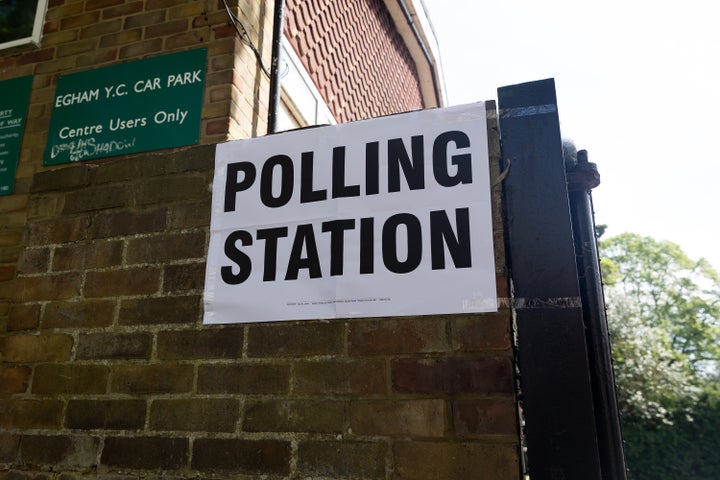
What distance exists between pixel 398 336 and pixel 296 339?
355mm

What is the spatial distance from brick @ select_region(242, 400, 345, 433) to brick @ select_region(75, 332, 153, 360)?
1.61 ft

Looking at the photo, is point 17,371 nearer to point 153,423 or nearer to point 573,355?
point 153,423

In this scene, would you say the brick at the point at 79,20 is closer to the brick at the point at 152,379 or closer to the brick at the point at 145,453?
the brick at the point at 152,379

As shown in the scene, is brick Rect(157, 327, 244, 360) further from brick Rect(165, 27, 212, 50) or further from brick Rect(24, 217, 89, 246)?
brick Rect(165, 27, 212, 50)

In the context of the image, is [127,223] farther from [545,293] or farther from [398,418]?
[545,293]

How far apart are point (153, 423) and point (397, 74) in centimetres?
538

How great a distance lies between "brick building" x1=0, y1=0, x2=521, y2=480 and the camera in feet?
5.57

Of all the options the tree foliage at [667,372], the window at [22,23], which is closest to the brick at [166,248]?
the window at [22,23]

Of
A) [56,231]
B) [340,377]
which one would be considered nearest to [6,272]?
[56,231]

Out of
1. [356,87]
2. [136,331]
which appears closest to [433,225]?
[136,331]

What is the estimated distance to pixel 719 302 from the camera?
86.9 ft

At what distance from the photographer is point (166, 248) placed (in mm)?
2152

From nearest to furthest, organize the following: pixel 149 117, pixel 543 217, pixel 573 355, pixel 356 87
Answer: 1. pixel 573 355
2. pixel 543 217
3. pixel 149 117
4. pixel 356 87

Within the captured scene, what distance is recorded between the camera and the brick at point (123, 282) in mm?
2131
